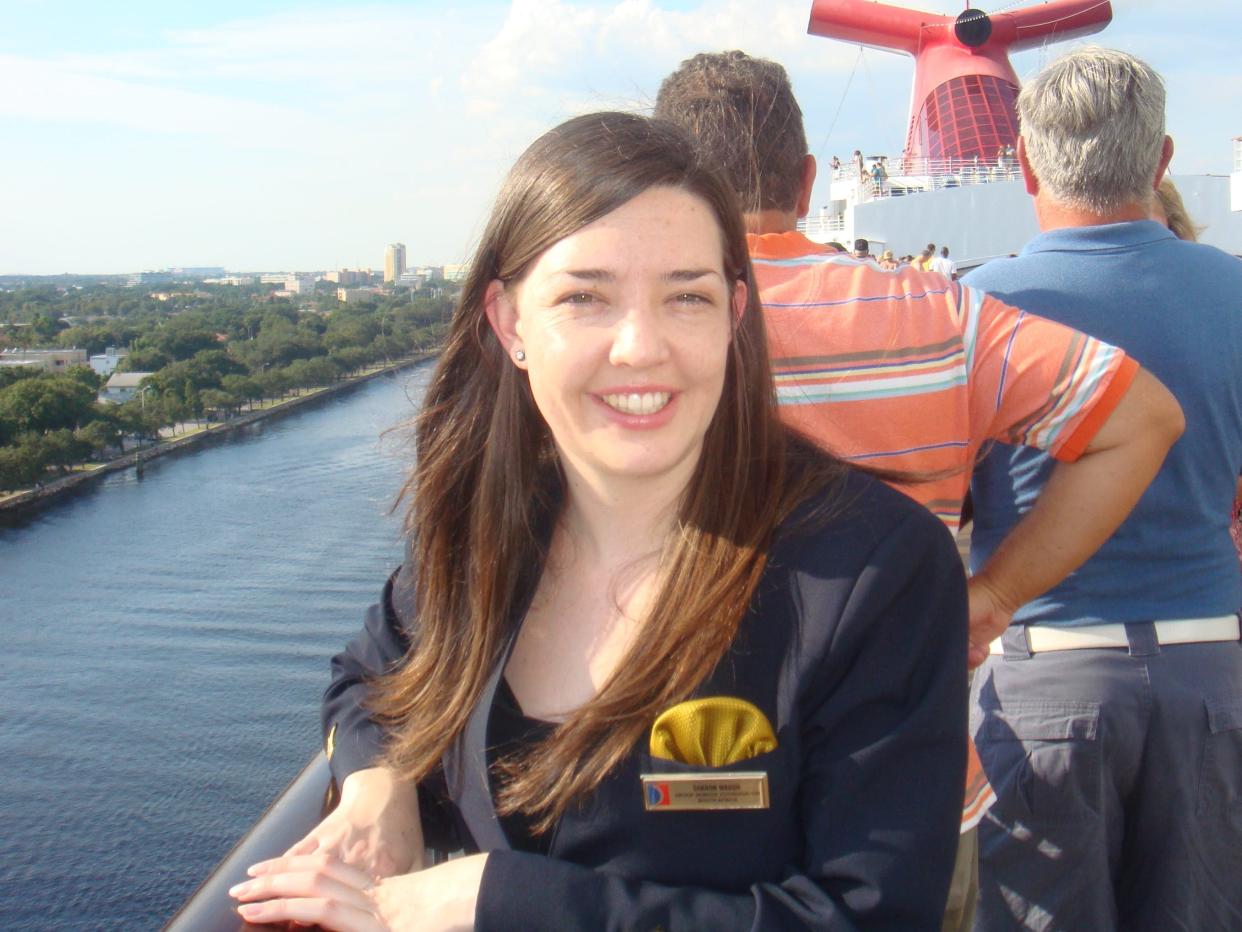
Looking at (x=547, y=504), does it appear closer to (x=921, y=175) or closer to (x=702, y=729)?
(x=702, y=729)

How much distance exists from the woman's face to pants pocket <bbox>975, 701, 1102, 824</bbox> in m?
0.61

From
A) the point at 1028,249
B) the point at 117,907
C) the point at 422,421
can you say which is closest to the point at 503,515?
the point at 422,421

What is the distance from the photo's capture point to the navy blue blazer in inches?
26.4

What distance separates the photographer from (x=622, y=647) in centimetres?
80

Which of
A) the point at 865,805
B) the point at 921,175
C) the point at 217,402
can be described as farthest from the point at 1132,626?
the point at 217,402

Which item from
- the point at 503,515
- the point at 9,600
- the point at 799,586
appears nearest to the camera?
the point at 799,586

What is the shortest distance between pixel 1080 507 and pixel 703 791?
0.49m

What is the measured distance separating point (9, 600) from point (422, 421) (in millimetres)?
23381

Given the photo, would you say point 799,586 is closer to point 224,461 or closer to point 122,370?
point 224,461

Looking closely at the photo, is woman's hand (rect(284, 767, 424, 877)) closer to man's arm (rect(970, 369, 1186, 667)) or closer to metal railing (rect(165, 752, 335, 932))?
metal railing (rect(165, 752, 335, 932))

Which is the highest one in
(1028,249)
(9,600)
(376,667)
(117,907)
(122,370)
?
(1028,249)

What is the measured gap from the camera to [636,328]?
0.74m

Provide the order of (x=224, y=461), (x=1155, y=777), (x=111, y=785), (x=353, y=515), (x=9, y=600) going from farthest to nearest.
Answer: (x=224, y=461) < (x=353, y=515) < (x=9, y=600) < (x=111, y=785) < (x=1155, y=777)

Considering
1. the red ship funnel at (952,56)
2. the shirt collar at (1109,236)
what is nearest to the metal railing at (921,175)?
the red ship funnel at (952,56)
